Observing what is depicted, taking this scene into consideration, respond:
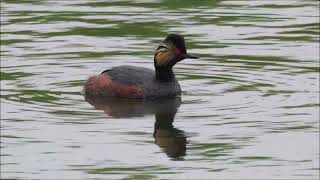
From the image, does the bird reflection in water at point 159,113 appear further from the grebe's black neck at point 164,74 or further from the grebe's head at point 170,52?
the grebe's head at point 170,52

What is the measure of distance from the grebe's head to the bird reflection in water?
637 mm

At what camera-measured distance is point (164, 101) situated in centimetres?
1898

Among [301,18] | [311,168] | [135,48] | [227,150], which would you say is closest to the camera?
[311,168]

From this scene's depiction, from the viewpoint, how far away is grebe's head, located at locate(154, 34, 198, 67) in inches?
762

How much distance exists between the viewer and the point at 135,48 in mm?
22312

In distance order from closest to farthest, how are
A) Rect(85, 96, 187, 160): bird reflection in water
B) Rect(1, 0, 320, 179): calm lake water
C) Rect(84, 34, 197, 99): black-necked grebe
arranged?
Rect(1, 0, 320, 179): calm lake water, Rect(85, 96, 187, 160): bird reflection in water, Rect(84, 34, 197, 99): black-necked grebe

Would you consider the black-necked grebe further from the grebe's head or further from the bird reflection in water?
the bird reflection in water

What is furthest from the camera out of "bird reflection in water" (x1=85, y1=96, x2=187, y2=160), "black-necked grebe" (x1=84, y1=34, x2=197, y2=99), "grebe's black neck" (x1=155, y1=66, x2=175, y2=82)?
"grebe's black neck" (x1=155, y1=66, x2=175, y2=82)

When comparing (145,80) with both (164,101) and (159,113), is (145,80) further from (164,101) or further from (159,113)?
(159,113)

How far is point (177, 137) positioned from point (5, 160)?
8.12ft

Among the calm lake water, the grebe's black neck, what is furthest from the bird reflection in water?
the grebe's black neck

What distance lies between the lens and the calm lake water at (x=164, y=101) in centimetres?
1489

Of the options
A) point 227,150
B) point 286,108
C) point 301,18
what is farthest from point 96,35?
point 227,150

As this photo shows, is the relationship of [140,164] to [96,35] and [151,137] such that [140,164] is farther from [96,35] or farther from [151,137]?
[96,35]
